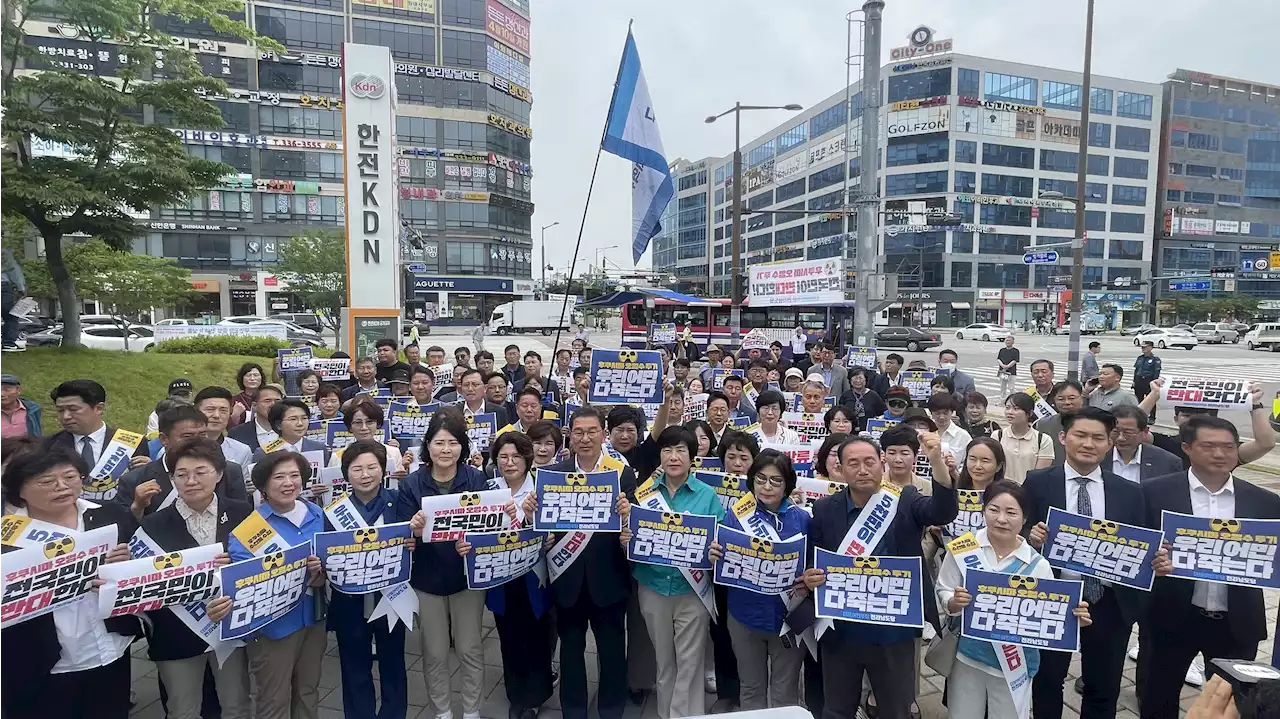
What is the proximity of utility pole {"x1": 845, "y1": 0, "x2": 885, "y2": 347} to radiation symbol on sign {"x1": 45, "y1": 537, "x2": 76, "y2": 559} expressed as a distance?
11.6 meters

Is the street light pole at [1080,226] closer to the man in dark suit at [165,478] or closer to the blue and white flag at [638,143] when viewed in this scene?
the blue and white flag at [638,143]

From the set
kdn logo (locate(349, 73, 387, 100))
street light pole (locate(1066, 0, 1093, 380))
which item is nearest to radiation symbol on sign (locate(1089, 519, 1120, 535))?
street light pole (locate(1066, 0, 1093, 380))

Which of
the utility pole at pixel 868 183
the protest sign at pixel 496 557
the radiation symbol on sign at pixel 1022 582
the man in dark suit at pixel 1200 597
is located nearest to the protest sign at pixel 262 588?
the protest sign at pixel 496 557

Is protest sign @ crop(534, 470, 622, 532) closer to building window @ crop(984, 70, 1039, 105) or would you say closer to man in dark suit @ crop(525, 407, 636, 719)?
man in dark suit @ crop(525, 407, 636, 719)

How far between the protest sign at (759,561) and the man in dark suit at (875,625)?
13 centimetres

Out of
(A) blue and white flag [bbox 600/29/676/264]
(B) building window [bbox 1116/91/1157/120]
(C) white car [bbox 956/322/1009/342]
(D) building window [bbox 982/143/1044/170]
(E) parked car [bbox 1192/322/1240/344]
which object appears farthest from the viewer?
(B) building window [bbox 1116/91/1157/120]

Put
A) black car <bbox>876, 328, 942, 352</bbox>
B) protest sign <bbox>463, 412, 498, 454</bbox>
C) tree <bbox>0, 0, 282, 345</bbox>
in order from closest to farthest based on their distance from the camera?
protest sign <bbox>463, 412, 498, 454</bbox> → tree <bbox>0, 0, 282, 345</bbox> → black car <bbox>876, 328, 942, 352</bbox>

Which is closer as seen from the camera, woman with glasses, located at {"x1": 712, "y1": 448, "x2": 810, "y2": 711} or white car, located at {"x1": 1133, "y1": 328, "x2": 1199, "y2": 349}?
woman with glasses, located at {"x1": 712, "y1": 448, "x2": 810, "y2": 711}

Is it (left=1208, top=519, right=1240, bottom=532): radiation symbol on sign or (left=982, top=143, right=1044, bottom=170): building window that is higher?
(left=982, top=143, right=1044, bottom=170): building window

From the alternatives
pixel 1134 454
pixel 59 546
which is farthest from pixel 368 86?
pixel 1134 454

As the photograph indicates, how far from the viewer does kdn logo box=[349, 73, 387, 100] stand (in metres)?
15.5

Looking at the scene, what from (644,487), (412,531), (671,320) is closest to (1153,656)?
(644,487)

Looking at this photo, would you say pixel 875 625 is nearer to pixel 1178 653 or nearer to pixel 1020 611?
pixel 1020 611

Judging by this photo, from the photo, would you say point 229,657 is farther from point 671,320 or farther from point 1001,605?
point 671,320
